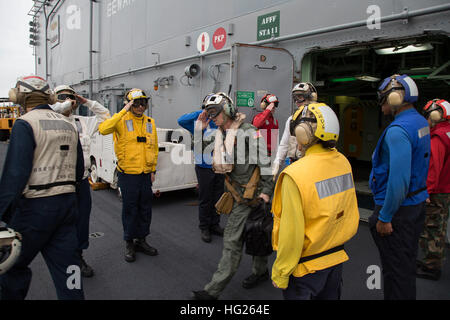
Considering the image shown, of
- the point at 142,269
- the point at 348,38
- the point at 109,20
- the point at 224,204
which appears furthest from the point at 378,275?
the point at 109,20

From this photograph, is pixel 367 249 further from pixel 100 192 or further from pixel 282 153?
pixel 100 192

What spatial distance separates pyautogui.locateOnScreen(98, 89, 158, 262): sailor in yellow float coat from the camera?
144 inches

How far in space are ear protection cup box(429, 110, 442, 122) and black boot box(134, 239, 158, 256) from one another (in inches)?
146

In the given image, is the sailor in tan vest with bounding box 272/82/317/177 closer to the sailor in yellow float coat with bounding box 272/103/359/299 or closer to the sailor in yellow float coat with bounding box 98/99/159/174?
the sailor in yellow float coat with bounding box 98/99/159/174

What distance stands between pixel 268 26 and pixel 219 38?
155 cm

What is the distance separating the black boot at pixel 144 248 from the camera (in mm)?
3891

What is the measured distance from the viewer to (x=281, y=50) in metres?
5.47

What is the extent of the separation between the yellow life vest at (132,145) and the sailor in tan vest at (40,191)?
1.29m

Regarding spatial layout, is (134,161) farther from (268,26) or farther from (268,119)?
(268,26)

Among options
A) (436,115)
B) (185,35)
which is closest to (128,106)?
(436,115)

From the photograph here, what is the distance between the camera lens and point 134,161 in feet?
12.1

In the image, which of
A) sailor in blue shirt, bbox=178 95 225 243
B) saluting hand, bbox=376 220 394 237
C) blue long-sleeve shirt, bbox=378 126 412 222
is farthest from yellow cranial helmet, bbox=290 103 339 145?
sailor in blue shirt, bbox=178 95 225 243

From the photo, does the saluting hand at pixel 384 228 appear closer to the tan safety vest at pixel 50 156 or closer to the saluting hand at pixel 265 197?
the saluting hand at pixel 265 197

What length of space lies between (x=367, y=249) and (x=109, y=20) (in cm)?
1301
